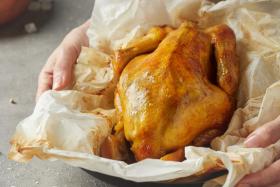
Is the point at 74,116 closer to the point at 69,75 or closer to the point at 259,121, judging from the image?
the point at 69,75

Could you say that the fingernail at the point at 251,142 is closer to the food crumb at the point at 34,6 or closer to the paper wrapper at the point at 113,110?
the paper wrapper at the point at 113,110

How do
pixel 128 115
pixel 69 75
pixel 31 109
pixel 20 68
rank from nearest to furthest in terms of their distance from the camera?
pixel 128 115 < pixel 69 75 < pixel 31 109 < pixel 20 68

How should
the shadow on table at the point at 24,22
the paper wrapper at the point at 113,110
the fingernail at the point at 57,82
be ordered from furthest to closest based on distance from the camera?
1. the shadow on table at the point at 24,22
2. the fingernail at the point at 57,82
3. the paper wrapper at the point at 113,110

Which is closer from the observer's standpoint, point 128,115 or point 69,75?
point 128,115

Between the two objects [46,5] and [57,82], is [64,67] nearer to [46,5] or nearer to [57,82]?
[57,82]

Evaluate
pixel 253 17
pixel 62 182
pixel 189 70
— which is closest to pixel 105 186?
pixel 62 182

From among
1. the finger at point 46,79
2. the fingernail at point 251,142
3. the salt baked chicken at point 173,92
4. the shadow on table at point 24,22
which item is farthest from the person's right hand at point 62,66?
the shadow on table at point 24,22

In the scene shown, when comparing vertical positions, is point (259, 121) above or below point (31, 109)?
above
